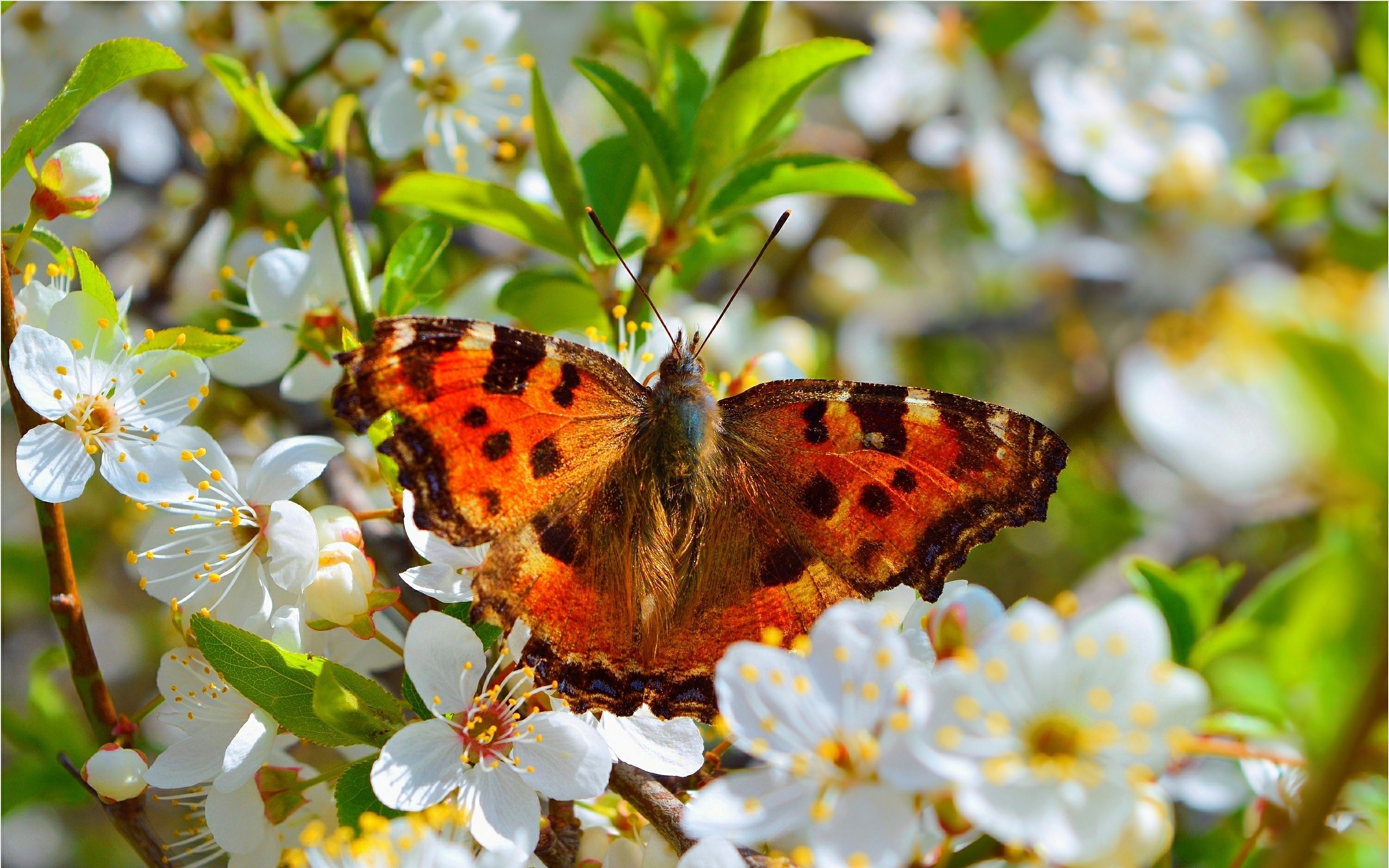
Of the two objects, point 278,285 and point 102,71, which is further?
point 278,285

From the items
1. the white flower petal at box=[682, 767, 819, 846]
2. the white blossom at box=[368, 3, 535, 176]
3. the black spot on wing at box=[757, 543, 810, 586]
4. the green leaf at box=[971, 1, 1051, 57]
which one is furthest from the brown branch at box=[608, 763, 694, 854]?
the green leaf at box=[971, 1, 1051, 57]

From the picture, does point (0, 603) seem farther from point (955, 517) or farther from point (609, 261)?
point (955, 517)

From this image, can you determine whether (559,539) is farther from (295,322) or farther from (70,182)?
(70,182)

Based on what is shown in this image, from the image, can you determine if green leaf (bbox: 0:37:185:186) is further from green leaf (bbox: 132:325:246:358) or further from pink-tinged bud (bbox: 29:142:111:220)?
green leaf (bbox: 132:325:246:358)

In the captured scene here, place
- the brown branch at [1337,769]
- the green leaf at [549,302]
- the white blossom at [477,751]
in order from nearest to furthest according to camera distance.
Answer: the brown branch at [1337,769] < the white blossom at [477,751] < the green leaf at [549,302]

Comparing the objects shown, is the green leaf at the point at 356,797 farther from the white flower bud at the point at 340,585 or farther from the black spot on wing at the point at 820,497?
the black spot on wing at the point at 820,497

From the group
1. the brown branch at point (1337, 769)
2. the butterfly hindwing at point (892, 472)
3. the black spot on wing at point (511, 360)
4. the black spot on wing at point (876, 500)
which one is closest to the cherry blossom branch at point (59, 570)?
the black spot on wing at point (511, 360)

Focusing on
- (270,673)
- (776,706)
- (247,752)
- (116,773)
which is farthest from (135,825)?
(776,706)
